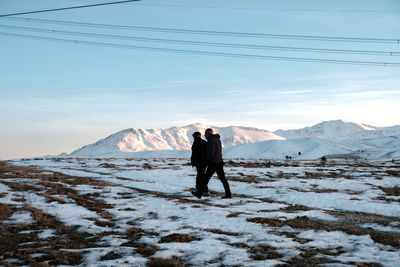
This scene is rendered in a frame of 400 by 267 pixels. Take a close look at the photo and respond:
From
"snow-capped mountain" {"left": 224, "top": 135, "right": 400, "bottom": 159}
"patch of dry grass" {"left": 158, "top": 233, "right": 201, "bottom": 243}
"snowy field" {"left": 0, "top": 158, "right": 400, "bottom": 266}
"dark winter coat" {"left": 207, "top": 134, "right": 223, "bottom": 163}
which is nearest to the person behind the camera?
"snowy field" {"left": 0, "top": 158, "right": 400, "bottom": 266}

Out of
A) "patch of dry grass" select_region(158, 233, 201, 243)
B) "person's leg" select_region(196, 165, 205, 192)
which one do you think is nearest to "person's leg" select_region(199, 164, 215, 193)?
"person's leg" select_region(196, 165, 205, 192)

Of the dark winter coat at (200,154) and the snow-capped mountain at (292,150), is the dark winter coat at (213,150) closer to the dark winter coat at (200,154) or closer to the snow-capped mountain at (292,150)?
the dark winter coat at (200,154)

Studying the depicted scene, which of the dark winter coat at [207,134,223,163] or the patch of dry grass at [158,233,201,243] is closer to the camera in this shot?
the patch of dry grass at [158,233,201,243]

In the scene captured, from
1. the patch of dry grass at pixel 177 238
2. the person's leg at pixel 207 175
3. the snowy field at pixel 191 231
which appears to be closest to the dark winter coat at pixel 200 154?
the person's leg at pixel 207 175

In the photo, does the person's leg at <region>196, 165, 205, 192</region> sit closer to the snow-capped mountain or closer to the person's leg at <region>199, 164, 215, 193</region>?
the person's leg at <region>199, 164, 215, 193</region>

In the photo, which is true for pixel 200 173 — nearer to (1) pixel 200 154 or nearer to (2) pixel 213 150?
(1) pixel 200 154

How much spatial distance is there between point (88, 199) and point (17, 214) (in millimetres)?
3510

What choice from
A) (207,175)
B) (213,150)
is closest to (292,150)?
(207,175)

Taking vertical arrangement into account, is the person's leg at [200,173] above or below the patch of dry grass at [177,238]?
above

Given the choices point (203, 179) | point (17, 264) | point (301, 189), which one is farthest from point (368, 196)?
point (17, 264)

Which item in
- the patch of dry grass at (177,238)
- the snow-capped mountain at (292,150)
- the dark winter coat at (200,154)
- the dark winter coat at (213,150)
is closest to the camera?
the patch of dry grass at (177,238)

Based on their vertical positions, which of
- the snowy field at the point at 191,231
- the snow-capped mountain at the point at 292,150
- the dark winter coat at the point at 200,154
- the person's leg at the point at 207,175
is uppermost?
the dark winter coat at the point at 200,154

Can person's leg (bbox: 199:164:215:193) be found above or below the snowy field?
above

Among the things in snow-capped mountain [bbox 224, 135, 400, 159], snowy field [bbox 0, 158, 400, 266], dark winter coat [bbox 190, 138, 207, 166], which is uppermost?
dark winter coat [bbox 190, 138, 207, 166]
